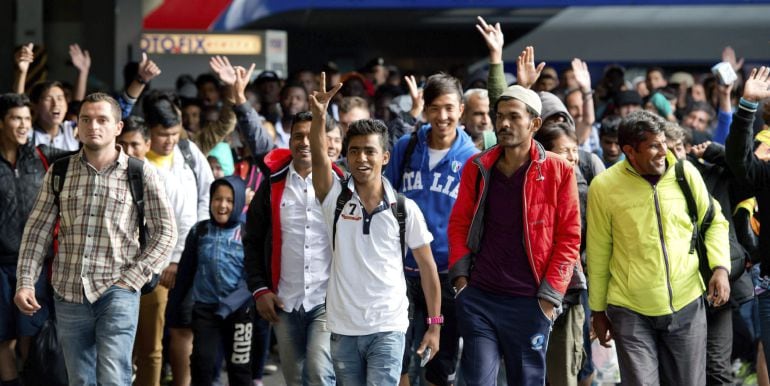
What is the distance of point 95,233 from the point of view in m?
6.79

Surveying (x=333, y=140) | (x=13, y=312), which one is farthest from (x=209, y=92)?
(x=333, y=140)

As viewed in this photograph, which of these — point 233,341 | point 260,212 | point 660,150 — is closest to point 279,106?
point 233,341

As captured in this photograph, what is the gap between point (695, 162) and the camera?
766 centimetres

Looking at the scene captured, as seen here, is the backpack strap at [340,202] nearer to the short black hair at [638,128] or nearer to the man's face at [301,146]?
the man's face at [301,146]

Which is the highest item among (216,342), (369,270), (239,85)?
(239,85)

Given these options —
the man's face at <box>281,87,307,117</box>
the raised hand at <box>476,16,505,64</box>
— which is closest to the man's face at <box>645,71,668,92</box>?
the man's face at <box>281,87,307,117</box>

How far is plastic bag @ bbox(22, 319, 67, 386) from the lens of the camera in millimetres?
7926

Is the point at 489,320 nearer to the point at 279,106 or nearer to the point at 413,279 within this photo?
the point at 413,279

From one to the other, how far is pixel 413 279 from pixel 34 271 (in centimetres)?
209

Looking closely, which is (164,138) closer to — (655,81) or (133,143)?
(133,143)

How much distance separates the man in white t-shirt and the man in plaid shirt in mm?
1090

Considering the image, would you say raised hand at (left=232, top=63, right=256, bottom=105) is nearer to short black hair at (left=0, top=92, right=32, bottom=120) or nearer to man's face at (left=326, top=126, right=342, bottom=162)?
man's face at (left=326, top=126, right=342, bottom=162)

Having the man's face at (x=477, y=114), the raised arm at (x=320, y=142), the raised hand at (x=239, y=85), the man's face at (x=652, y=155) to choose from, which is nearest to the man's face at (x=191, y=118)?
the raised hand at (x=239, y=85)

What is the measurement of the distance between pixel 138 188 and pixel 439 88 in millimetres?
1801
